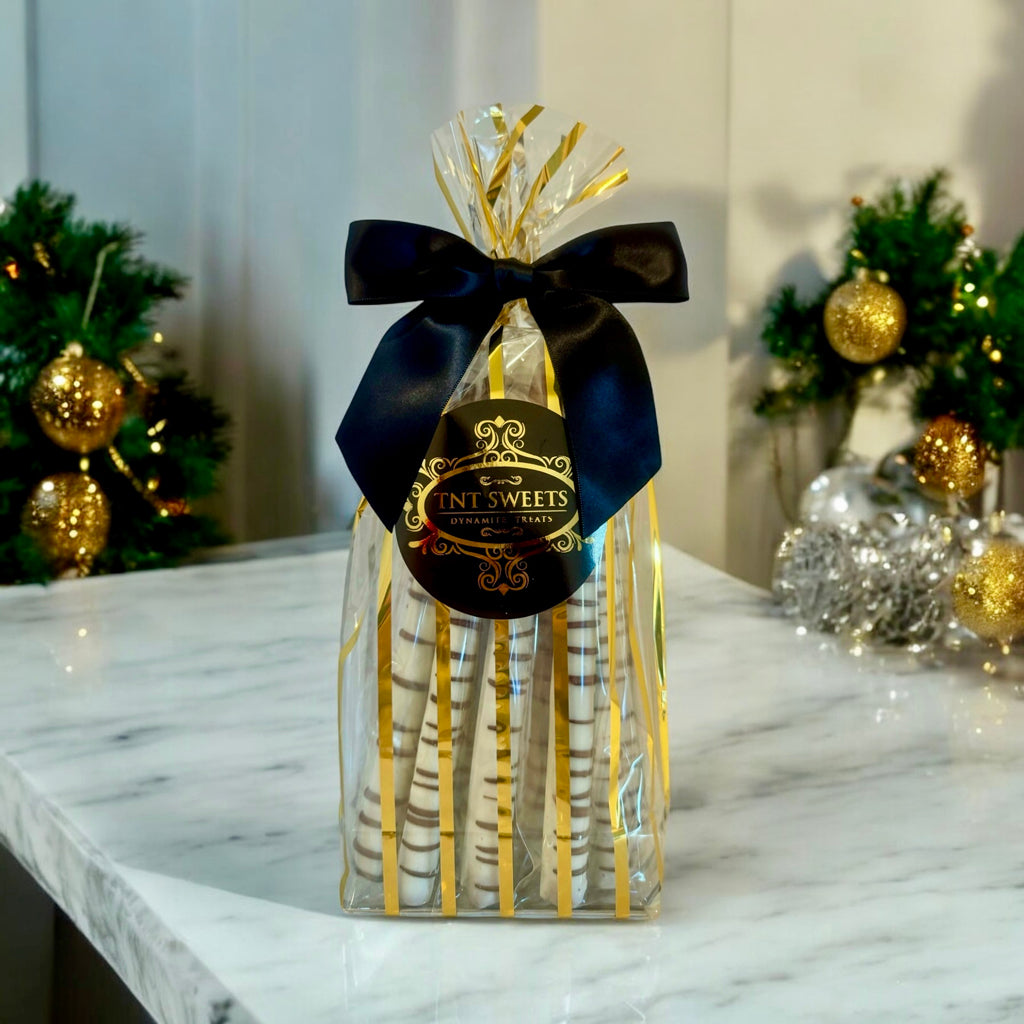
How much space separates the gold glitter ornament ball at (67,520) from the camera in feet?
3.43

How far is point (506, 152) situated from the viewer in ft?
1.65

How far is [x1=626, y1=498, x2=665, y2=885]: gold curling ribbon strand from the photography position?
51cm

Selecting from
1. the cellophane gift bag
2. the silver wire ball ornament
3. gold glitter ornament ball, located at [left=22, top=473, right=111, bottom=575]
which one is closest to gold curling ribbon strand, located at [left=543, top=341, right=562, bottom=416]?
the cellophane gift bag

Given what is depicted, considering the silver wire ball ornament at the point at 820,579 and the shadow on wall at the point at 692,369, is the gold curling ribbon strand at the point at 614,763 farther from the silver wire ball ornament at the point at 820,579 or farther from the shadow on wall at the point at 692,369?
the shadow on wall at the point at 692,369

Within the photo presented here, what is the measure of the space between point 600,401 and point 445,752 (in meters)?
0.14

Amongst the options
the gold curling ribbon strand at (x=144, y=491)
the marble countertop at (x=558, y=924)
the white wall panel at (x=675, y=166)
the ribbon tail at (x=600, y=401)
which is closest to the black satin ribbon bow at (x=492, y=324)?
the ribbon tail at (x=600, y=401)

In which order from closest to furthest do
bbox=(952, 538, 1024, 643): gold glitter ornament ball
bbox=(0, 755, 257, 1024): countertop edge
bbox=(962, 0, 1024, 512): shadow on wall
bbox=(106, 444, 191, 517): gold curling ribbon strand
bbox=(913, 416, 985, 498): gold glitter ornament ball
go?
1. bbox=(0, 755, 257, 1024): countertop edge
2. bbox=(952, 538, 1024, 643): gold glitter ornament ball
3. bbox=(913, 416, 985, 498): gold glitter ornament ball
4. bbox=(106, 444, 191, 517): gold curling ribbon strand
5. bbox=(962, 0, 1024, 512): shadow on wall

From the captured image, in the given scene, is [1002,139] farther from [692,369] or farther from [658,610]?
[658,610]

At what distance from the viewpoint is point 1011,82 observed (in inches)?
51.4

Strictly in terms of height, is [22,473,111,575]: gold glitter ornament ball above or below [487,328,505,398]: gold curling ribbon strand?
below

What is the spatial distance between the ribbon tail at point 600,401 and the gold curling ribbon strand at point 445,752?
63 mm

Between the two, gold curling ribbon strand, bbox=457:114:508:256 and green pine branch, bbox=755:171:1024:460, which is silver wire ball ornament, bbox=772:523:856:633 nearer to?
green pine branch, bbox=755:171:1024:460

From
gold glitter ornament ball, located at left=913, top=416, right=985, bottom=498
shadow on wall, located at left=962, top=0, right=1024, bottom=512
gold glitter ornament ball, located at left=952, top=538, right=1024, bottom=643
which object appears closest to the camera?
gold glitter ornament ball, located at left=952, top=538, right=1024, bottom=643

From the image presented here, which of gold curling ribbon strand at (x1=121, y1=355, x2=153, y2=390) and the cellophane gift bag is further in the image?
gold curling ribbon strand at (x1=121, y1=355, x2=153, y2=390)
